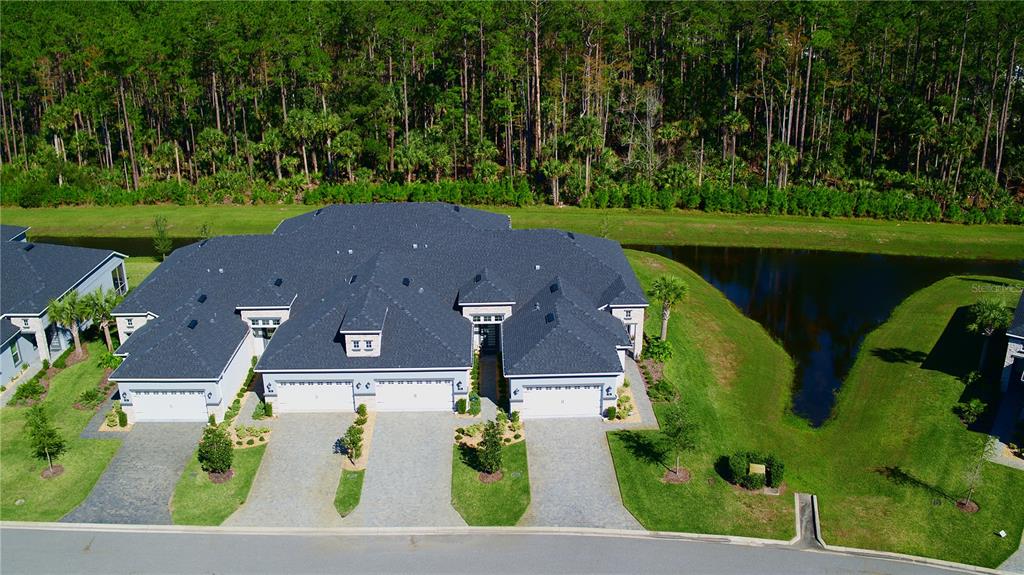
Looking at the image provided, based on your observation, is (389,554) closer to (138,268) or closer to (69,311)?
(69,311)

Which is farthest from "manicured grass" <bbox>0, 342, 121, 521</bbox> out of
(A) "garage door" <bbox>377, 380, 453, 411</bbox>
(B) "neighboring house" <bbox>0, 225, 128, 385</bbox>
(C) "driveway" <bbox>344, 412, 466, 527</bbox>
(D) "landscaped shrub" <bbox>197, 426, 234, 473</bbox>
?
(A) "garage door" <bbox>377, 380, 453, 411</bbox>

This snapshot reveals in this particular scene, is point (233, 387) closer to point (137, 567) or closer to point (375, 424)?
point (375, 424)

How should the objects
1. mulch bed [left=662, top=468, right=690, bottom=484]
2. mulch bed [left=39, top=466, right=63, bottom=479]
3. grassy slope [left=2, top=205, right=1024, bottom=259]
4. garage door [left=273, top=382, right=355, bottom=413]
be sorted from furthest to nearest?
grassy slope [left=2, top=205, right=1024, bottom=259]
garage door [left=273, top=382, right=355, bottom=413]
mulch bed [left=39, top=466, right=63, bottom=479]
mulch bed [left=662, top=468, right=690, bottom=484]

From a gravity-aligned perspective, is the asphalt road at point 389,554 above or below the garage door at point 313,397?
below

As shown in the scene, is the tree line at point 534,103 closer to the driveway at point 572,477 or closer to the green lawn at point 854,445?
the green lawn at point 854,445

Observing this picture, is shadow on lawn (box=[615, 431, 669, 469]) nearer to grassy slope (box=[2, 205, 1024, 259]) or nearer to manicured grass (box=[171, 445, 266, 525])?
manicured grass (box=[171, 445, 266, 525])

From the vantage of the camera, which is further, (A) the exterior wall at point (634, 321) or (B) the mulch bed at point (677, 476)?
(A) the exterior wall at point (634, 321)

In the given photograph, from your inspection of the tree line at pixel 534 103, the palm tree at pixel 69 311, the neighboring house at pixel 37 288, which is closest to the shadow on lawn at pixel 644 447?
the palm tree at pixel 69 311
